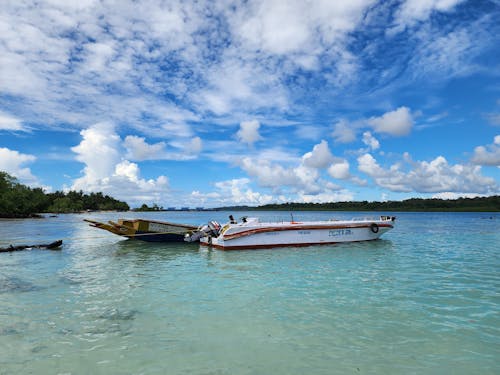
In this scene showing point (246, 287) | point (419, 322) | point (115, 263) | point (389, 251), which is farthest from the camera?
point (389, 251)

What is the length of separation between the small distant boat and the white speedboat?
1993 mm

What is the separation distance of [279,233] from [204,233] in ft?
18.3

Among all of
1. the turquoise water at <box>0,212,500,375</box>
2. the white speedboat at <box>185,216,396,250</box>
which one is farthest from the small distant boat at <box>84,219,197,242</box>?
the turquoise water at <box>0,212,500,375</box>

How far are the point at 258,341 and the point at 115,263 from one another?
1195 cm

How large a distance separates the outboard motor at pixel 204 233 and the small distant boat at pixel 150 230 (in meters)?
0.97

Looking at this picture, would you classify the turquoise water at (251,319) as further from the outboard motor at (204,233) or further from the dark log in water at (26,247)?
the outboard motor at (204,233)

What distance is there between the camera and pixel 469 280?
38.4 ft

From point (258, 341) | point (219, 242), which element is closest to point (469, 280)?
point (258, 341)

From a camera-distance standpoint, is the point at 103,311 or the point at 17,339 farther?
the point at 103,311

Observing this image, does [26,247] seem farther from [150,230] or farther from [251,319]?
[251,319]

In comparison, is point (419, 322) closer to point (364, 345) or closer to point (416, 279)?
point (364, 345)

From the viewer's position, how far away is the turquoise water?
556cm

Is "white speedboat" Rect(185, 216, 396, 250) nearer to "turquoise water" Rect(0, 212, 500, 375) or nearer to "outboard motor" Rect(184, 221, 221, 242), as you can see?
"outboard motor" Rect(184, 221, 221, 242)

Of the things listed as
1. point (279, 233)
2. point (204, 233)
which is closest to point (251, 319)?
point (279, 233)
